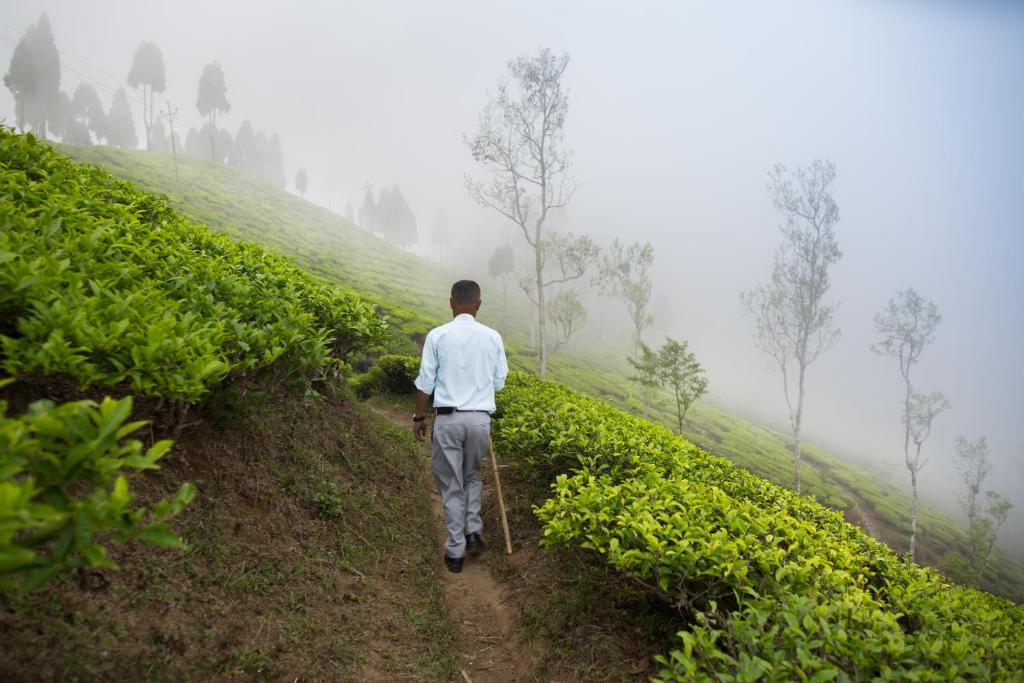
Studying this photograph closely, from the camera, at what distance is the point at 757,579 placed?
3.33 m

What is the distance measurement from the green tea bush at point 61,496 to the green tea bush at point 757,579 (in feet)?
8.30

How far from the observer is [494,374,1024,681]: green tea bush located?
Result: 2.49 metres

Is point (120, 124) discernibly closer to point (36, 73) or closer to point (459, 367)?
point (36, 73)

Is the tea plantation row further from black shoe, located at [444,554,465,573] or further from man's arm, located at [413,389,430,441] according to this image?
black shoe, located at [444,554,465,573]

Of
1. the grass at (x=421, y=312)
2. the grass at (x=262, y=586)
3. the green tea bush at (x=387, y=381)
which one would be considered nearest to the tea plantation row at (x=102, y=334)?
the grass at (x=262, y=586)

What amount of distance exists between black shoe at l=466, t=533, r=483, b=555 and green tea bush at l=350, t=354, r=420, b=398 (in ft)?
22.2

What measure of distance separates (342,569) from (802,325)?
37071mm

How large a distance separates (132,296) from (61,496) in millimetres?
1789

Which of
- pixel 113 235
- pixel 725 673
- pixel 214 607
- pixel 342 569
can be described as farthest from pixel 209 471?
pixel 725 673

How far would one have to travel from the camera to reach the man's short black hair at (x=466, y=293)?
5.20m

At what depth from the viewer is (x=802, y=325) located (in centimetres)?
3341

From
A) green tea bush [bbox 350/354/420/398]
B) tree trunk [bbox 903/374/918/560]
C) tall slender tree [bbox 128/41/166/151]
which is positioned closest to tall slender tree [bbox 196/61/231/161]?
tall slender tree [bbox 128/41/166/151]

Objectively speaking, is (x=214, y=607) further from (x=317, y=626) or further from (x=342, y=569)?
(x=342, y=569)

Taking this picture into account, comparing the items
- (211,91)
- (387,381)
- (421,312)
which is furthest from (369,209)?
(387,381)
